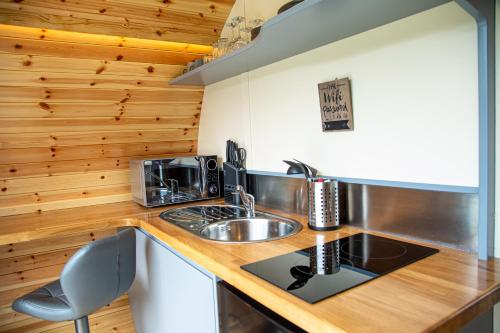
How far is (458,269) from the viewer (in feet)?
3.38

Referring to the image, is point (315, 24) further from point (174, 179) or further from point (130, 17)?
point (174, 179)

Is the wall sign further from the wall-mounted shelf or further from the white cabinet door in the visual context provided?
the white cabinet door

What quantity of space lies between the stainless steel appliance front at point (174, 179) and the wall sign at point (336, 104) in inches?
39.3

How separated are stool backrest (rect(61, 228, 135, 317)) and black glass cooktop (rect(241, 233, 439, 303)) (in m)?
0.80

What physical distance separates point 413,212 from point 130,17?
1.73 m

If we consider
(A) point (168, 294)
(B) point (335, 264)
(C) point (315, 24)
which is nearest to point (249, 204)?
(A) point (168, 294)

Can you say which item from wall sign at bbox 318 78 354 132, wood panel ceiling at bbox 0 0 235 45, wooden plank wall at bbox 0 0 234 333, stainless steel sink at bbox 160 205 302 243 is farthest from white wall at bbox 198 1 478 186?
wooden plank wall at bbox 0 0 234 333

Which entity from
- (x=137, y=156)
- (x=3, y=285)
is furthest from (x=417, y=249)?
(x=3, y=285)

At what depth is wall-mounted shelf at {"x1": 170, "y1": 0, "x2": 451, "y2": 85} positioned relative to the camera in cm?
114

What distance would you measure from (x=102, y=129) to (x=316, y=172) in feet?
4.92

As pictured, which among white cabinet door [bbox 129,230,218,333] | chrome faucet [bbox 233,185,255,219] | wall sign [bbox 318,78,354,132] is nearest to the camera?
white cabinet door [bbox 129,230,218,333]

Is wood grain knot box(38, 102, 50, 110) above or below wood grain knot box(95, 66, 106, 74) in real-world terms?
below

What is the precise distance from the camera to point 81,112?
7.49ft

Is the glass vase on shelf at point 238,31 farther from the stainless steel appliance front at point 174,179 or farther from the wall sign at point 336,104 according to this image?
the stainless steel appliance front at point 174,179
